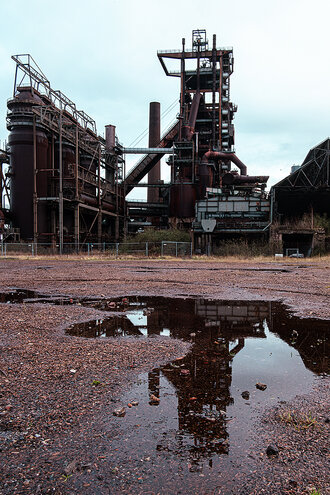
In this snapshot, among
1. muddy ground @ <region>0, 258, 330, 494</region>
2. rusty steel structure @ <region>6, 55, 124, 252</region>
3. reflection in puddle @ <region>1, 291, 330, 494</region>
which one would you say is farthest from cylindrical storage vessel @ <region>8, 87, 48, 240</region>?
muddy ground @ <region>0, 258, 330, 494</region>

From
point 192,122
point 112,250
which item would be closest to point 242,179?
point 192,122

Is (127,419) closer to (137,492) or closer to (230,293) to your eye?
(137,492)

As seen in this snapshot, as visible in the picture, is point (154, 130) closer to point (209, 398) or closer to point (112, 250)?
point (112, 250)

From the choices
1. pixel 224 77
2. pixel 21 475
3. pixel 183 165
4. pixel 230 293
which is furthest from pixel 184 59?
pixel 21 475

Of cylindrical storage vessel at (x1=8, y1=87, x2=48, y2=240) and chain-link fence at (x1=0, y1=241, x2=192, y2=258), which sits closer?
chain-link fence at (x1=0, y1=241, x2=192, y2=258)

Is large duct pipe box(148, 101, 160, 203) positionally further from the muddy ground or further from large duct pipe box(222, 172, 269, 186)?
the muddy ground

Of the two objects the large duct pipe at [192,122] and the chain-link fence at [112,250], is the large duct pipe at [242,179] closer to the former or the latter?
the large duct pipe at [192,122]

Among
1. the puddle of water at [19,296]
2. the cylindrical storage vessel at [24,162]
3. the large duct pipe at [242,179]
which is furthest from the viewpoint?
the large duct pipe at [242,179]

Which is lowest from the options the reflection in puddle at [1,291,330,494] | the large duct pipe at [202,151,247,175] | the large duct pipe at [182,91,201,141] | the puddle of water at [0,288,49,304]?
the puddle of water at [0,288,49,304]

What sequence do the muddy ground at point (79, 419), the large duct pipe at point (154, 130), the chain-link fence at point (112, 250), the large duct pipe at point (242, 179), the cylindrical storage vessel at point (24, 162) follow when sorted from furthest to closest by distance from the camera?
the large duct pipe at point (154, 130)
the large duct pipe at point (242, 179)
the cylindrical storage vessel at point (24, 162)
the chain-link fence at point (112, 250)
the muddy ground at point (79, 419)

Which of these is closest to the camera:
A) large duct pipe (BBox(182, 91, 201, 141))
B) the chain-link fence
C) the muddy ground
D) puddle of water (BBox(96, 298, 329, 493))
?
the muddy ground

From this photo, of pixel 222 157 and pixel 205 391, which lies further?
pixel 222 157

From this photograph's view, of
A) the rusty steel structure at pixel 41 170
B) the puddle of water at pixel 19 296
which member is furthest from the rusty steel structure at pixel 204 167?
the puddle of water at pixel 19 296

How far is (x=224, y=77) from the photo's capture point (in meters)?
49.6
